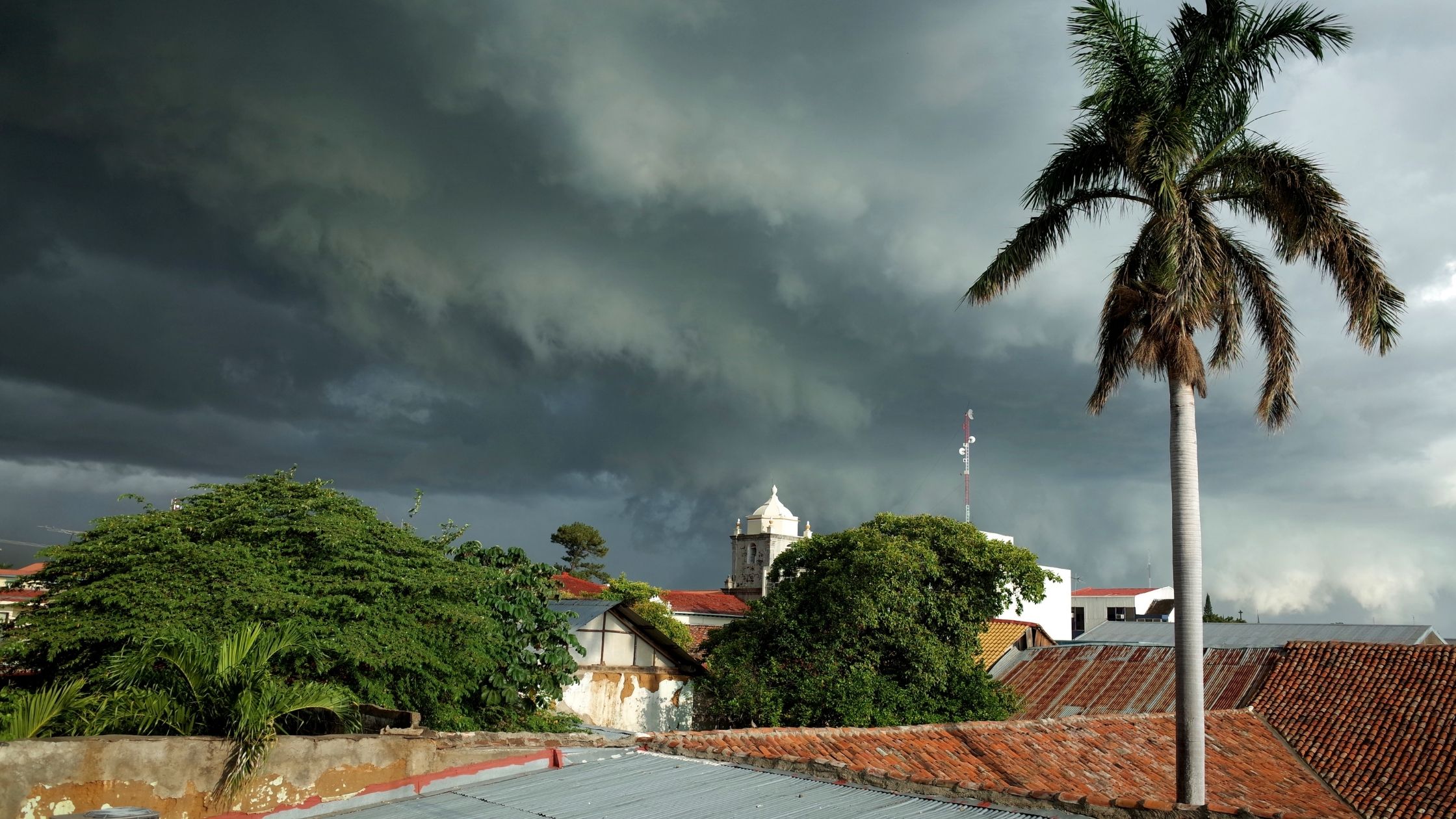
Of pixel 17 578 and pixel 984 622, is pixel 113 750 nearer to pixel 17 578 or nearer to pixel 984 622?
Result: pixel 17 578

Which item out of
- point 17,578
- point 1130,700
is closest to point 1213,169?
point 1130,700

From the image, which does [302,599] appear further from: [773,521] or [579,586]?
[773,521]

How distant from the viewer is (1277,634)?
27.5 meters

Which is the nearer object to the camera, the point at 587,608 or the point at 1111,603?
the point at 587,608

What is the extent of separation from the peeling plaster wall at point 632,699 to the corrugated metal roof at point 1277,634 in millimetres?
13192

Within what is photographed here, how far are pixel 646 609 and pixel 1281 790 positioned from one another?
2848cm

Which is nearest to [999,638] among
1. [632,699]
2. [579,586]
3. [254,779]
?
[632,699]

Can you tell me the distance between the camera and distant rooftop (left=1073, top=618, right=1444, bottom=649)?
2688 centimetres

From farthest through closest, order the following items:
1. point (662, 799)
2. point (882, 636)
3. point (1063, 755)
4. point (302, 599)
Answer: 1. point (882, 636)
2. point (1063, 755)
3. point (302, 599)
4. point (662, 799)

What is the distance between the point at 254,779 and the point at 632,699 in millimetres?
18007

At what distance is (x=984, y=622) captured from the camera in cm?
2444

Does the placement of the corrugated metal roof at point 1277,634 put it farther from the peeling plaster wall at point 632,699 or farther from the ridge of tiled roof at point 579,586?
the ridge of tiled roof at point 579,586

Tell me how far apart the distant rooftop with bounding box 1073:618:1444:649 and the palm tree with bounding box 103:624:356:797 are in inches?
995

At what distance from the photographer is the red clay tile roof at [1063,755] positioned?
1158 cm
